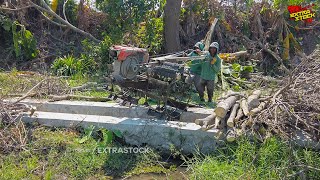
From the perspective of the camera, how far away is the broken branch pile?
5887 millimetres

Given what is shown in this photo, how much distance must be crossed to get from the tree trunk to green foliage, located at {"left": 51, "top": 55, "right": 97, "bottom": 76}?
8.61ft

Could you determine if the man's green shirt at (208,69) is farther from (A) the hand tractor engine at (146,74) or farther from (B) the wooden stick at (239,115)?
(B) the wooden stick at (239,115)

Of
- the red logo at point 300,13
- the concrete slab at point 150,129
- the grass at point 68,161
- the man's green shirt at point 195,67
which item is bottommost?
the grass at point 68,161

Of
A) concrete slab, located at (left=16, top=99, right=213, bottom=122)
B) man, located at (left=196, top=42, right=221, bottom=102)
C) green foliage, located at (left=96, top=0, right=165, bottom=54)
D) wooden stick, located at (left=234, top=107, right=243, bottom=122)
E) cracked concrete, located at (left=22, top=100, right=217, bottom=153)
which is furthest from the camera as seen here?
green foliage, located at (left=96, top=0, right=165, bottom=54)

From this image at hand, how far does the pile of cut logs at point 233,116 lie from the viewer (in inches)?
239

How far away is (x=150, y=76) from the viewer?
7.13 meters


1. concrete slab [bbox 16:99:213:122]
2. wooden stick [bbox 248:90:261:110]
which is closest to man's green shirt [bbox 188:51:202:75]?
concrete slab [bbox 16:99:213:122]

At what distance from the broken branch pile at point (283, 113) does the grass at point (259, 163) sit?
215mm

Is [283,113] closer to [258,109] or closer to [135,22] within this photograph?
[258,109]

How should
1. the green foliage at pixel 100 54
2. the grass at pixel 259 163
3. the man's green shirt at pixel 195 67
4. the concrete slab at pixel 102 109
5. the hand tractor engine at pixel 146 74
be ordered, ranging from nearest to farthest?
1. the grass at pixel 259 163
2. the hand tractor engine at pixel 146 74
3. the concrete slab at pixel 102 109
4. the man's green shirt at pixel 195 67
5. the green foliage at pixel 100 54

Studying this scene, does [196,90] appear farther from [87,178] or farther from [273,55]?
[273,55]

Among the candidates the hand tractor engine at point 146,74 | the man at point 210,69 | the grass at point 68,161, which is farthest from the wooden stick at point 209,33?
the grass at point 68,161

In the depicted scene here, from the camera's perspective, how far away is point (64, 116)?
734 centimetres

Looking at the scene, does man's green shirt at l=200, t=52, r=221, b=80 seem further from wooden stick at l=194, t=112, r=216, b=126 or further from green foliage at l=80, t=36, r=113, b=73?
green foliage at l=80, t=36, r=113, b=73
